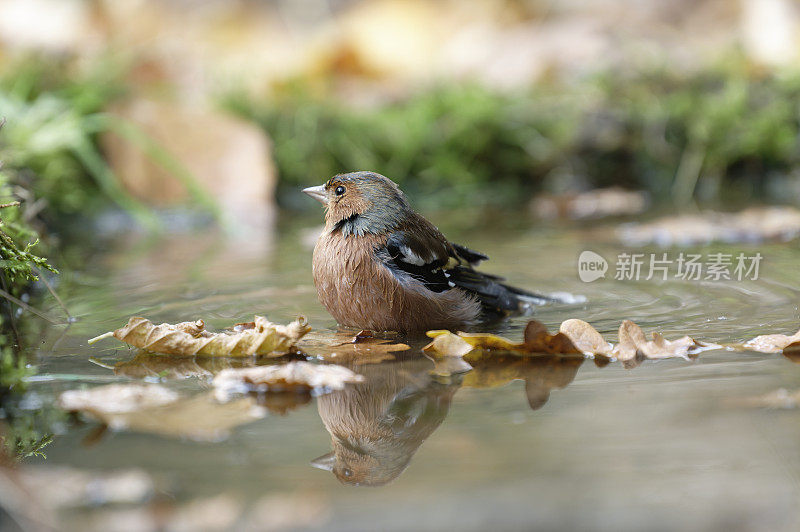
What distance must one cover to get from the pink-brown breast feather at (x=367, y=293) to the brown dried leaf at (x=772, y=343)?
1203mm

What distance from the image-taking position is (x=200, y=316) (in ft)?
11.7

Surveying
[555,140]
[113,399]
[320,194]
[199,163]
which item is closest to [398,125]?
[555,140]

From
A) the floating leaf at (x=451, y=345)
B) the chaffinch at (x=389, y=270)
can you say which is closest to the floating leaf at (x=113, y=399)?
the floating leaf at (x=451, y=345)

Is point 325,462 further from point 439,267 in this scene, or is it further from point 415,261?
point 439,267

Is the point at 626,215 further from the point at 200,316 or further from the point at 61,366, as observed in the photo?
the point at 61,366

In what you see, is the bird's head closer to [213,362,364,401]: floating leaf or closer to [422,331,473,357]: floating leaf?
[422,331,473,357]: floating leaf

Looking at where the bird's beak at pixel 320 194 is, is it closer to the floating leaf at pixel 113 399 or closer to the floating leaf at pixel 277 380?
the floating leaf at pixel 277 380

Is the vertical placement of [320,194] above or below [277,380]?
above

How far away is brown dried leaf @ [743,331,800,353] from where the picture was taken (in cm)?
276

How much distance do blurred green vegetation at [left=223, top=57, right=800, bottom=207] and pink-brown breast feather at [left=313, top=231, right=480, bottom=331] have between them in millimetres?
4496

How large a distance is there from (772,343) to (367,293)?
1.49 m

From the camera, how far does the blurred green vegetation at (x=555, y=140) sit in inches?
316

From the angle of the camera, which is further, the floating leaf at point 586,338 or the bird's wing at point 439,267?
the bird's wing at point 439,267

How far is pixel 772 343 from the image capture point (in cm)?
280
